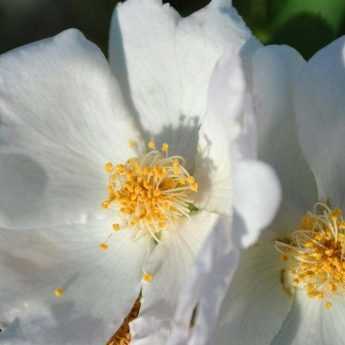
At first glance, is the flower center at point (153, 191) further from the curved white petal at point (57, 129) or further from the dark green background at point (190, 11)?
the dark green background at point (190, 11)

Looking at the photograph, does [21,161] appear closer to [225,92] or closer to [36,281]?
[36,281]

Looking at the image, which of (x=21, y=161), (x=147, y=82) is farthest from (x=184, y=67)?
(x=21, y=161)

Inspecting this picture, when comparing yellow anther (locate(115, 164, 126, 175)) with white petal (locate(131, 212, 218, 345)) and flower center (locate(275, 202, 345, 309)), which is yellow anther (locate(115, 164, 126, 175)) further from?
flower center (locate(275, 202, 345, 309))

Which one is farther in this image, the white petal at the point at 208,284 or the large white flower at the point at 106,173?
the large white flower at the point at 106,173

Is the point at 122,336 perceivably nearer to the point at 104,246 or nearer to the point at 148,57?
the point at 104,246

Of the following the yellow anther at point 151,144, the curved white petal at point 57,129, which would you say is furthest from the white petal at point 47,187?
the yellow anther at point 151,144

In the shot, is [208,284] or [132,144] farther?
[132,144]

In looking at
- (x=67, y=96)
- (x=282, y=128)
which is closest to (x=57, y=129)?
(x=67, y=96)
